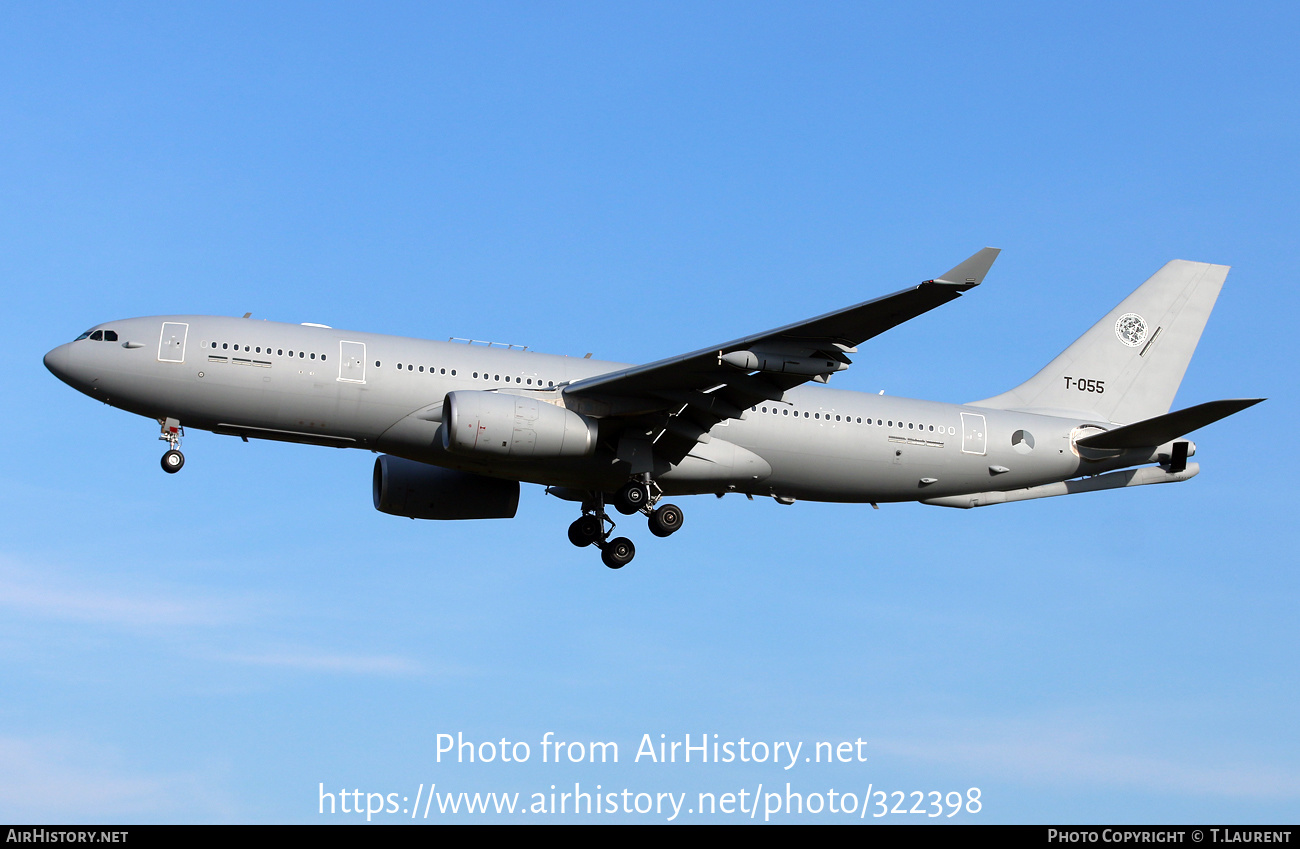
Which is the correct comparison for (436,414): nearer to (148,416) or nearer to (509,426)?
(509,426)

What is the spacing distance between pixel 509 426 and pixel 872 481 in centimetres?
934

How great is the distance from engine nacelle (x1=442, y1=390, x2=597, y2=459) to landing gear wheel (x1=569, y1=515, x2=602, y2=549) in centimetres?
441

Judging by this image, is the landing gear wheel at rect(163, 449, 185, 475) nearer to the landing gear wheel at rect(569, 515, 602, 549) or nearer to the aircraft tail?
the landing gear wheel at rect(569, 515, 602, 549)

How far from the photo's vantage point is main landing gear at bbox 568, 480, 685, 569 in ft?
97.3

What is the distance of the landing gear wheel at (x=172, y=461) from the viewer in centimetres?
2766

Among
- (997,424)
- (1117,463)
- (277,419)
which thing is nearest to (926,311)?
(997,424)

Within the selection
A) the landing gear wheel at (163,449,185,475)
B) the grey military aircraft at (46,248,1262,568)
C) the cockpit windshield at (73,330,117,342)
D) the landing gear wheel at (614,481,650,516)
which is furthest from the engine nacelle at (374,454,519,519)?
the cockpit windshield at (73,330,117,342)

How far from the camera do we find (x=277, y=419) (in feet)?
89.8

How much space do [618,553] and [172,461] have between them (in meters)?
10.4

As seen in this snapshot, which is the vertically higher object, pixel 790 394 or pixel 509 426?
pixel 790 394

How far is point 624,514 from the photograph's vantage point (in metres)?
29.9

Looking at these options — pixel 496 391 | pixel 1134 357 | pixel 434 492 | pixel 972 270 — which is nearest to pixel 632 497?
pixel 496 391

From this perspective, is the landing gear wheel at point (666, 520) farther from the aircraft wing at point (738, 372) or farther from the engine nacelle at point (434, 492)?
the engine nacelle at point (434, 492)

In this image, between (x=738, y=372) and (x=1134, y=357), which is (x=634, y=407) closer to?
(x=738, y=372)
